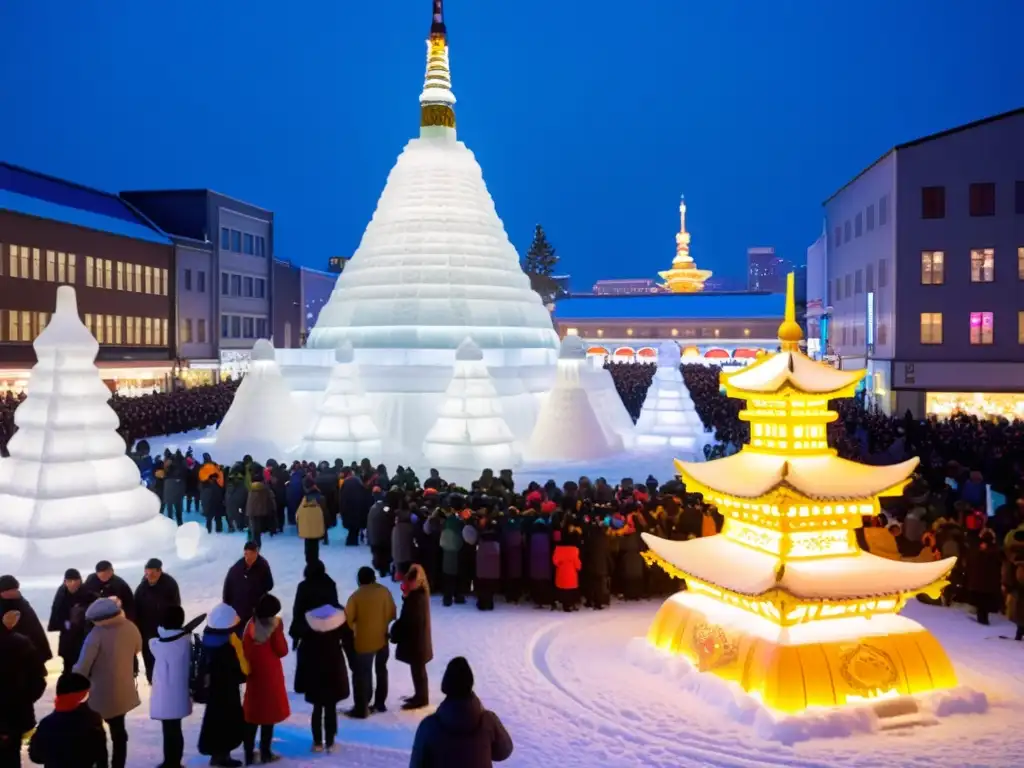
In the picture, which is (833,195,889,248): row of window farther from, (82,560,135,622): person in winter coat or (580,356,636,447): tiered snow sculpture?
(82,560,135,622): person in winter coat

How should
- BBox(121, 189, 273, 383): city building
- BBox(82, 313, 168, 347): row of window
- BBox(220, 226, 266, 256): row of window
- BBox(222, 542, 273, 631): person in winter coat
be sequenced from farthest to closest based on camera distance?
BBox(220, 226, 266, 256): row of window, BBox(121, 189, 273, 383): city building, BBox(82, 313, 168, 347): row of window, BBox(222, 542, 273, 631): person in winter coat

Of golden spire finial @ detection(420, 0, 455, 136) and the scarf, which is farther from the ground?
golden spire finial @ detection(420, 0, 455, 136)

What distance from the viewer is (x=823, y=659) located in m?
8.78

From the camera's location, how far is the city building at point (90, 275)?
124 feet

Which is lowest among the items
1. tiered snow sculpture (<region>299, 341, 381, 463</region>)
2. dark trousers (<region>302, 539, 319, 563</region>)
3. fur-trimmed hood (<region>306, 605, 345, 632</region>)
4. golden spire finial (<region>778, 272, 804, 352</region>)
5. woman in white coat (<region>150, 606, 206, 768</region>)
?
dark trousers (<region>302, 539, 319, 563</region>)

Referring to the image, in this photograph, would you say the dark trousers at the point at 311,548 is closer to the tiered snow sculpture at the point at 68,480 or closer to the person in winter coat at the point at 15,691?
the tiered snow sculpture at the point at 68,480

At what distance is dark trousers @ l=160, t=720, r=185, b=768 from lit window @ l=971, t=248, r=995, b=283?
3152cm

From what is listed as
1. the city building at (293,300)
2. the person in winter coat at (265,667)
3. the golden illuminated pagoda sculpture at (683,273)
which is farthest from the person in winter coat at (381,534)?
the golden illuminated pagoda sculpture at (683,273)

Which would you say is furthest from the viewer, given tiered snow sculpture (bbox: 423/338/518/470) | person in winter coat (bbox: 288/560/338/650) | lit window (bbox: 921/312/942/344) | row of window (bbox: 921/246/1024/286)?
lit window (bbox: 921/312/942/344)

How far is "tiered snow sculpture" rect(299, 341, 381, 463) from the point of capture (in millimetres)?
23750

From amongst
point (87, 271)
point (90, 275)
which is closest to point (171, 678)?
point (87, 271)

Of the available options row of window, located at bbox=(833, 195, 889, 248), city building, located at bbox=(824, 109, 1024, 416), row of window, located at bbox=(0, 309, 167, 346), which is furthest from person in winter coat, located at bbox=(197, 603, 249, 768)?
row of window, located at bbox=(0, 309, 167, 346)

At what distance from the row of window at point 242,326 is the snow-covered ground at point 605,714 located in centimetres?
4723

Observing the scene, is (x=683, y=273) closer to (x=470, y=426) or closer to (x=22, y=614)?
(x=470, y=426)
